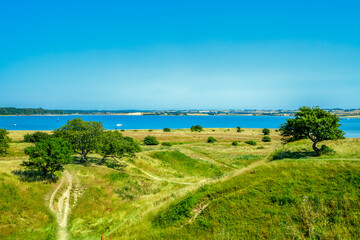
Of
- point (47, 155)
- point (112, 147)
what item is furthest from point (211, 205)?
point (112, 147)

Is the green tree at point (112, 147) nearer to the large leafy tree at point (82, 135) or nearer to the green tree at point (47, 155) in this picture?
the large leafy tree at point (82, 135)

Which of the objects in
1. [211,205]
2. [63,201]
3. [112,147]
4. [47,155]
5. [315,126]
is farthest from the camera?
[112,147]

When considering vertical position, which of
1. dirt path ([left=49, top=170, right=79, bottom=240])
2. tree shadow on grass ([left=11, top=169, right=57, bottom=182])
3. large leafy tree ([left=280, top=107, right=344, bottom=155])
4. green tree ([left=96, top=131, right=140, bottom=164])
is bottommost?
dirt path ([left=49, top=170, right=79, bottom=240])

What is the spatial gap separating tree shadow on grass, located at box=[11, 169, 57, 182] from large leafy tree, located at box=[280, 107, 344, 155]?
A: 129 feet

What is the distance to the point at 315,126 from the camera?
3181cm

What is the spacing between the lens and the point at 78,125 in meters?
44.3

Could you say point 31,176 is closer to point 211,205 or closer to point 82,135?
point 82,135

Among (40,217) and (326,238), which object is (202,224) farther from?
Answer: (40,217)

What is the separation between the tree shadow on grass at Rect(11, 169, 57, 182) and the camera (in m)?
31.1

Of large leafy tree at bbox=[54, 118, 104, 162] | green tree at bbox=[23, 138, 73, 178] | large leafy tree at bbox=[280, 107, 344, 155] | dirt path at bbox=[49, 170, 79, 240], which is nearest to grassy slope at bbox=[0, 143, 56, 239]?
dirt path at bbox=[49, 170, 79, 240]

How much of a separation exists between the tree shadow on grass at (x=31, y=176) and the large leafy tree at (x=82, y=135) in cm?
861

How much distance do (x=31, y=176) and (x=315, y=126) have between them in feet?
146

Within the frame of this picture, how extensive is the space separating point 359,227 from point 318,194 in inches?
141

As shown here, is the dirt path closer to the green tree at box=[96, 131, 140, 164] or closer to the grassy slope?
the grassy slope
